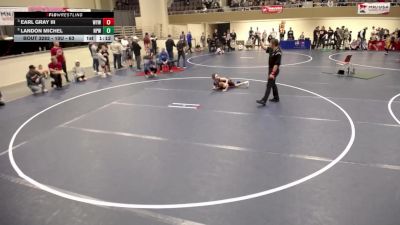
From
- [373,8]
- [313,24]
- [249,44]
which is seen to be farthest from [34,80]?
[313,24]

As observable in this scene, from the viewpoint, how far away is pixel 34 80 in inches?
478

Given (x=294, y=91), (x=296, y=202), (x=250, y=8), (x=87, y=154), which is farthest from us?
(x=250, y=8)

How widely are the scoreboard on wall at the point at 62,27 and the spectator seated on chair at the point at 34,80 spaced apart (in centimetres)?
211

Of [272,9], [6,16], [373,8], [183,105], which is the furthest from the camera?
[272,9]

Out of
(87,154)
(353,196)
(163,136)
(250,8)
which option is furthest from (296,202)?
(250,8)

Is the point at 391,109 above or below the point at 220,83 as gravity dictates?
below

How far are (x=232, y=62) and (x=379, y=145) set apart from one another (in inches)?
490

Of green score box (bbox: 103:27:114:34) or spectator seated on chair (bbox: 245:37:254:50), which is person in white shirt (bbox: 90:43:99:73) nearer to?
green score box (bbox: 103:27:114:34)

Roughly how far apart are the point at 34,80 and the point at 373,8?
72.2 ft

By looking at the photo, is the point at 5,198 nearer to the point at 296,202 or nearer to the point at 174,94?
the point at 296,202

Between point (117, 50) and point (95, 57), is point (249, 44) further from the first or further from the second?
point (95, 57)

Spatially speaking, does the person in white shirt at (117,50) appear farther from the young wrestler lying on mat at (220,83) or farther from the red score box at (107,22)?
the young wrestler lying on mat at (220,83)

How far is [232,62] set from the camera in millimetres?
18281

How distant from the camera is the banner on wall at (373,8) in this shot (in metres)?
22.0
